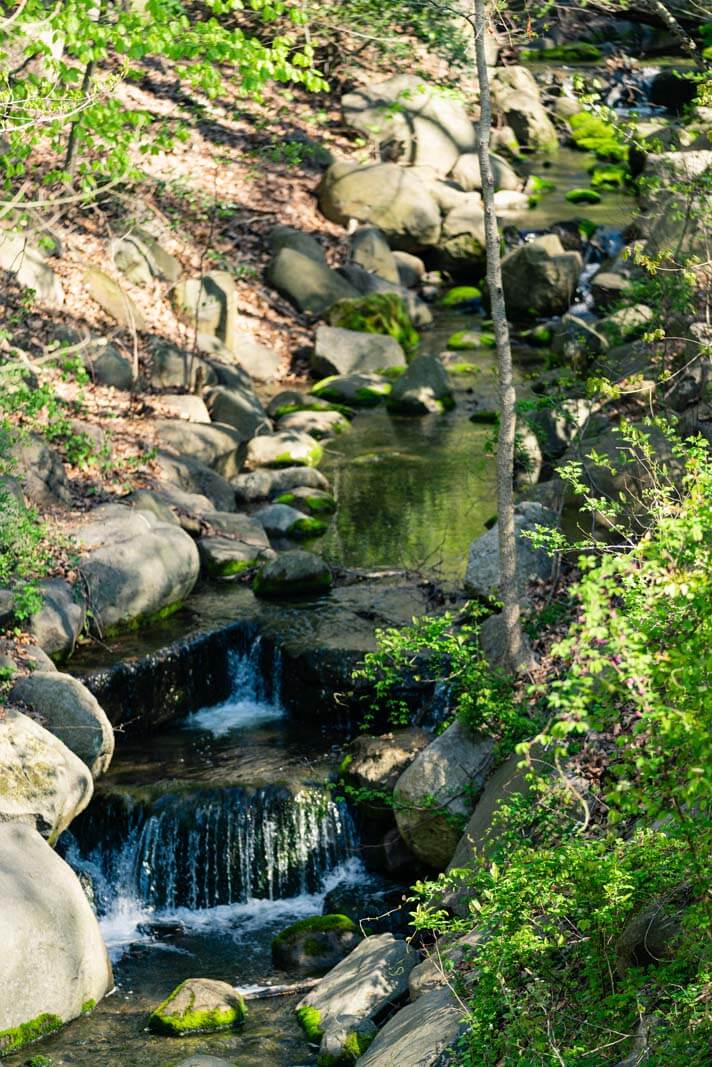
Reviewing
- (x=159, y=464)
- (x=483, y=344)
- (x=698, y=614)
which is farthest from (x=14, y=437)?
(x=483, y=344)

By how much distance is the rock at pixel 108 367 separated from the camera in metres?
15.0

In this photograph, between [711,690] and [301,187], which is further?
[301,187]

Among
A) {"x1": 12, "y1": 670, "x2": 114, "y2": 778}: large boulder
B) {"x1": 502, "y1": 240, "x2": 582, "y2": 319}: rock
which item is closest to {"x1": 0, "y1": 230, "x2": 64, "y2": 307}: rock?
{"x1": 12, "y1": 670, "x2": 114, "y2": 778}: large boulder

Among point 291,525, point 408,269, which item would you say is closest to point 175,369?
point 291,525

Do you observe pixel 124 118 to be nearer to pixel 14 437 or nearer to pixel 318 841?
pixel 14 437

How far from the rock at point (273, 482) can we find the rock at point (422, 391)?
2.77m

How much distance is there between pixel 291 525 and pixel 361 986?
717 cm

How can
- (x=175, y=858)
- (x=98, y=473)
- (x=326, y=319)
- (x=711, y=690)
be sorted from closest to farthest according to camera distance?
1. (x=711, y=690)
2. (x=175, y=858)
3. (x=98, y=473)
4. (x=326, y=319)

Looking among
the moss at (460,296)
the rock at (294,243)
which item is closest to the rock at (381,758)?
the rock at (294,243)

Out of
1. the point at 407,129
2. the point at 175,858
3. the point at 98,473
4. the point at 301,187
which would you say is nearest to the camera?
the point at 175,858

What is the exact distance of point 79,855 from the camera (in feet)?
31.7

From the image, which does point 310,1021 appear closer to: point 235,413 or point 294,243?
point 235,413

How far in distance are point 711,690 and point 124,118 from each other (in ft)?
26.4

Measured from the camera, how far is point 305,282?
66.0 ft
